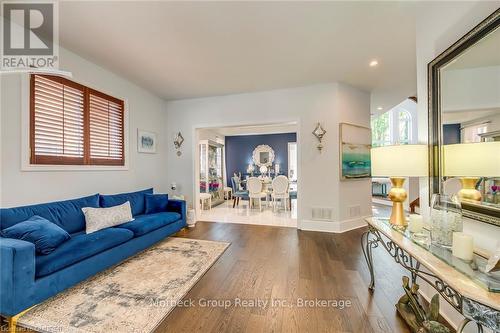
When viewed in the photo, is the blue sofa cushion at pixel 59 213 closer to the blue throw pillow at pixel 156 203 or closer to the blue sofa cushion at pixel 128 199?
the blue sofa cushion at pixel 128 199

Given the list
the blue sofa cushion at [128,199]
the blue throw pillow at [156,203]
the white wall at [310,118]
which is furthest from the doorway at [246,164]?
the blue sofa cushion at [128,199]

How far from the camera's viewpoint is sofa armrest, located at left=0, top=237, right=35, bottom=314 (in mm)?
1516

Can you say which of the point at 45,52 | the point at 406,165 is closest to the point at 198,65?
the point at 45,52

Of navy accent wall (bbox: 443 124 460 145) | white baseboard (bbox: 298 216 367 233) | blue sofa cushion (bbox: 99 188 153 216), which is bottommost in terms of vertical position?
white baseboard (bbox: 298 216 367 233)

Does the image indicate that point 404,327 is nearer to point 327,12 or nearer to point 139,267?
point 139,267

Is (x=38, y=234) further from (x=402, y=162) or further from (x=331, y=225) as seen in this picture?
(x=331, y=225)

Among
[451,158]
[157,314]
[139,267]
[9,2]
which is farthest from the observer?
[139,267]

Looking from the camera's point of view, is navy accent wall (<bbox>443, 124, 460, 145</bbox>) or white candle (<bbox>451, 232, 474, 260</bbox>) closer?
white candle (<bbox>451, 232, 474, 260</bbox>)

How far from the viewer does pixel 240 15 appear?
2.10 metres

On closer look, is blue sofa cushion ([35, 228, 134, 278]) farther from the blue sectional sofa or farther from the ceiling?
the ceiling

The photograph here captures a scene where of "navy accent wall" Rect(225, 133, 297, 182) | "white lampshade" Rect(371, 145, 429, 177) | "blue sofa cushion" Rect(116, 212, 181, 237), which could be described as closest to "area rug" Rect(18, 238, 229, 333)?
"blue sofa cushion" Rect(116, 212, 181, 237)

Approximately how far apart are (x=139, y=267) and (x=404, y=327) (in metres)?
2.71

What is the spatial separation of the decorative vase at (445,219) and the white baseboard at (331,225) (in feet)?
8.35

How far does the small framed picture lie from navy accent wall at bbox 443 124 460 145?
443 cm
